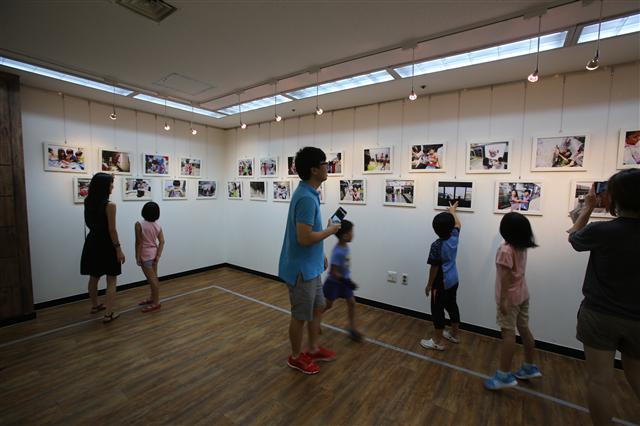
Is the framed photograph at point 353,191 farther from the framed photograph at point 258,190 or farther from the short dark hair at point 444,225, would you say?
the framed photograph at point 258,190

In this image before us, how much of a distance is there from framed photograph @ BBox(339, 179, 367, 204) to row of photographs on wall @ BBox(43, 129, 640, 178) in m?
0.18

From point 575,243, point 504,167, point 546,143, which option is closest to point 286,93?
point 504,167

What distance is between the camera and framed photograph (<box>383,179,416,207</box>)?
148 inches

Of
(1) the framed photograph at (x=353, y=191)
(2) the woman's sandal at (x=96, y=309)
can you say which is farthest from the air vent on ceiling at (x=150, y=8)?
(2) the woman's sandal at (x=96, y=309)

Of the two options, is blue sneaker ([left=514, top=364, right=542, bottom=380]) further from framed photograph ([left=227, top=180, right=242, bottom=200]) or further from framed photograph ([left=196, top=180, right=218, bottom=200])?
framed photograph ([left=196, top=180, right=218, bottom=200])

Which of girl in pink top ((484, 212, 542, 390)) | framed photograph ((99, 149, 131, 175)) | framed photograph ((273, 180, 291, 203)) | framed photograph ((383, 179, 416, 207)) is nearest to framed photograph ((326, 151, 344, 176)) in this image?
framed photograph ((383, 179, 416, 207))

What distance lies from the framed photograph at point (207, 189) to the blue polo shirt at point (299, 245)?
3821 millimetres

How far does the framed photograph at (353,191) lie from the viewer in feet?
13.7

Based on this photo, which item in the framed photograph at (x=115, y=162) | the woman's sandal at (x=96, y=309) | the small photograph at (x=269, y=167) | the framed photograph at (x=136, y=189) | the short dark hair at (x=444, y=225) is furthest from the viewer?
the small photograph at (x=269, y=167)

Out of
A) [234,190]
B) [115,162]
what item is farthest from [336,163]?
[115,162]

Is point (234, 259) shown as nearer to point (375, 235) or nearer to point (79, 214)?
point (79, 214)

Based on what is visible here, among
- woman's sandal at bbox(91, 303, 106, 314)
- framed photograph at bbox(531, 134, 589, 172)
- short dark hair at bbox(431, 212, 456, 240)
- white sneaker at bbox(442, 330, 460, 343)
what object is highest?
framed photograph at bbox(531, 134, 589, 172)

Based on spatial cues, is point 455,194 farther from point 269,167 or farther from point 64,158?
point 64,158

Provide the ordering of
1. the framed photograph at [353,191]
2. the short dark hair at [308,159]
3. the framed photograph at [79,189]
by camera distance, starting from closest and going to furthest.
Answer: the short dark hair at [308,159] < the framed photograph at [79,189] < the framed photograph at [353,191]
